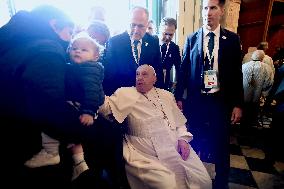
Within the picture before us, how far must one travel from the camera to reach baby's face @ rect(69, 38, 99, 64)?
1.87 meters

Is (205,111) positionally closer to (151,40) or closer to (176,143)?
(176,143)

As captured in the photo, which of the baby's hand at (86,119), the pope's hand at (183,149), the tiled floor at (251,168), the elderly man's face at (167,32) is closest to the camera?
the baby's hand at (86,119)

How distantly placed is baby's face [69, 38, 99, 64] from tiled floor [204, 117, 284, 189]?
7.29ft

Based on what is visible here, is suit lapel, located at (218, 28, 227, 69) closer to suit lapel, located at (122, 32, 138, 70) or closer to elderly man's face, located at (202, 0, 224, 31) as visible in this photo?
elderly man's face, located at (202, 0, 224, 31)

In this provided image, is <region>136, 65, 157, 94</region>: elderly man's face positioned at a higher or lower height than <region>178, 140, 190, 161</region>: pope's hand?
higher

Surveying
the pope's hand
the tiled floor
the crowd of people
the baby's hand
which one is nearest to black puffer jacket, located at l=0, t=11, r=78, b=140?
the crowd of people

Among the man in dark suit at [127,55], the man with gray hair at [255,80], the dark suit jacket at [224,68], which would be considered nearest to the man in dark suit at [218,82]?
the dark suit jacket at [224,68]

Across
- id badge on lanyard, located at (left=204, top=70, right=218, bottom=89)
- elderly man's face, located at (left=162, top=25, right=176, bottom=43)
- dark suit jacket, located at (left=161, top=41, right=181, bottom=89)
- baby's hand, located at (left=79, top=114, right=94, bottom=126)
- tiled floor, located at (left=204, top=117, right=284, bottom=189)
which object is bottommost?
tiled floor, located at (left=204, top=117, right=284, bottom=189)

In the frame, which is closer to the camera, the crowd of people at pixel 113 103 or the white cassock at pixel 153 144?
the crowd of people at pixel 113 103

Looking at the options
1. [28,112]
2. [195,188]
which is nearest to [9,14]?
[28,112]

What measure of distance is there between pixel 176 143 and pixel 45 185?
4.29ft

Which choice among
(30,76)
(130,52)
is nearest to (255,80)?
(130,52)

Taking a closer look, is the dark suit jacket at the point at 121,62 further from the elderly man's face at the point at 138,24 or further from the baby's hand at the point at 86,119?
the baby's hand at the point at 86,119

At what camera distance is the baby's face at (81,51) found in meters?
1.87
